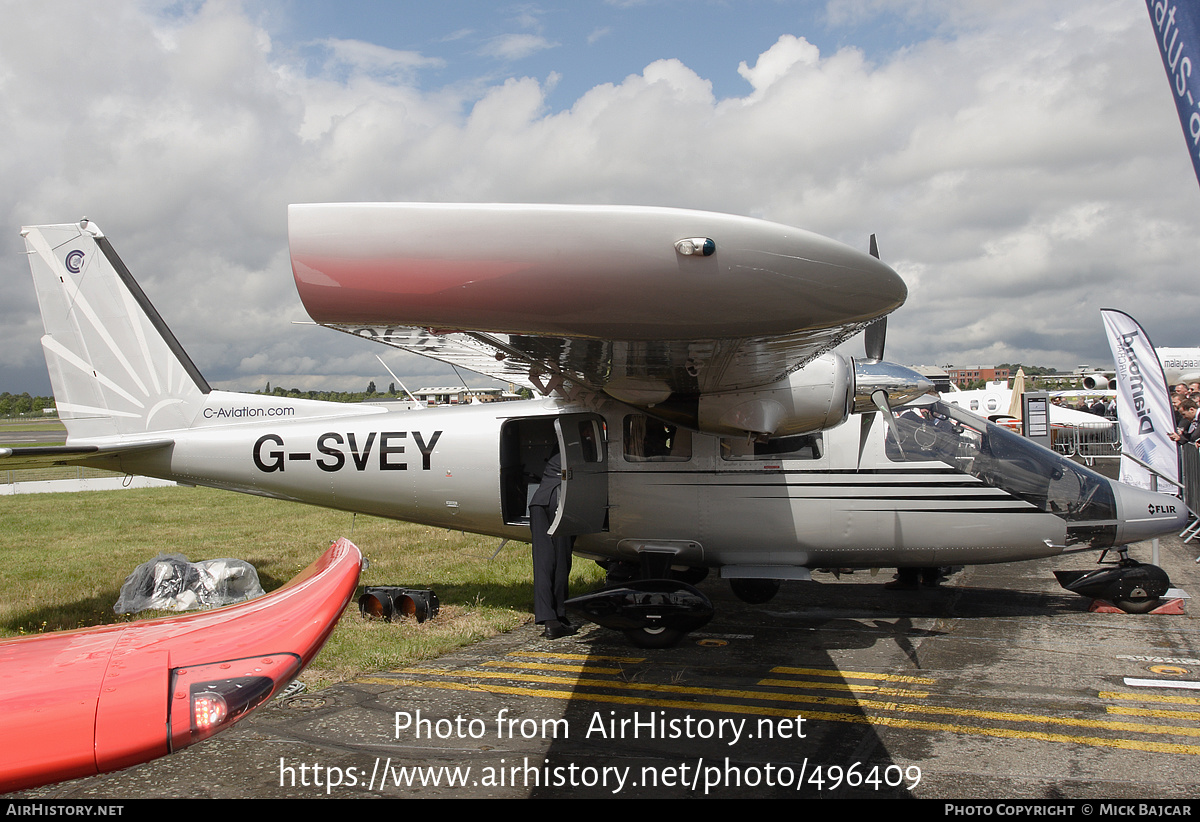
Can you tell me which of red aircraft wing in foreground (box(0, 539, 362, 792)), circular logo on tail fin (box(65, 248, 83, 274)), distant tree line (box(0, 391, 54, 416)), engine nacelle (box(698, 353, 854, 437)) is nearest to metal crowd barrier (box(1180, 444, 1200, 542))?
engine nacelle (box(698, 353, 854, 437))

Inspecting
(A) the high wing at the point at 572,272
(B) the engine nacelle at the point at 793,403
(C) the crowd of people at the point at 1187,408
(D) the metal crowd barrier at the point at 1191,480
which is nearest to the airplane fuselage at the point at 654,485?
(B) the engine nacelle at the point at 793,403

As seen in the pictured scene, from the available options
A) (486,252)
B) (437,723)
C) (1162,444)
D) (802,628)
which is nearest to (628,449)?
(802,628)

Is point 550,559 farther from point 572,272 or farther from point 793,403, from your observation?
point 572,272

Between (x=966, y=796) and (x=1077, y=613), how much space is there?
178 inches

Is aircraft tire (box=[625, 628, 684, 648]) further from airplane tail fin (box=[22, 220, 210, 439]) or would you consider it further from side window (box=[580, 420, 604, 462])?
airplane tail fin (box=[22, 220, 210, 439])

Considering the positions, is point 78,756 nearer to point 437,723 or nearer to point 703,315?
point 703,315

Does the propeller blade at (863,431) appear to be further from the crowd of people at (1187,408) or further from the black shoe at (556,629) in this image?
the crowd of people at (1187,408)

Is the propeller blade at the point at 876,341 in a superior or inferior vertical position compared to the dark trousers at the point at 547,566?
superior

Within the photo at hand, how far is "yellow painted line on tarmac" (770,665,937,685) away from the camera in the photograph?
219 inches

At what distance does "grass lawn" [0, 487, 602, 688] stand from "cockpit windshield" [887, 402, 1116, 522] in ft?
14.2

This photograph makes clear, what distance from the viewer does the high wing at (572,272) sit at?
2.02 metres

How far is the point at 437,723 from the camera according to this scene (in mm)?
4895

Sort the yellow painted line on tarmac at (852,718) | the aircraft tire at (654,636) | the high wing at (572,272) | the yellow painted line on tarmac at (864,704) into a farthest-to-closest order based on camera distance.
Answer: the aircraft tire at (654,636) < the yellow painted line on tarmac at (864,704) < the yellow painted line on tarmac at (852,718) < the high wing at (572,272)

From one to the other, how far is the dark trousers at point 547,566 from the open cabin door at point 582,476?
0.53 ft
